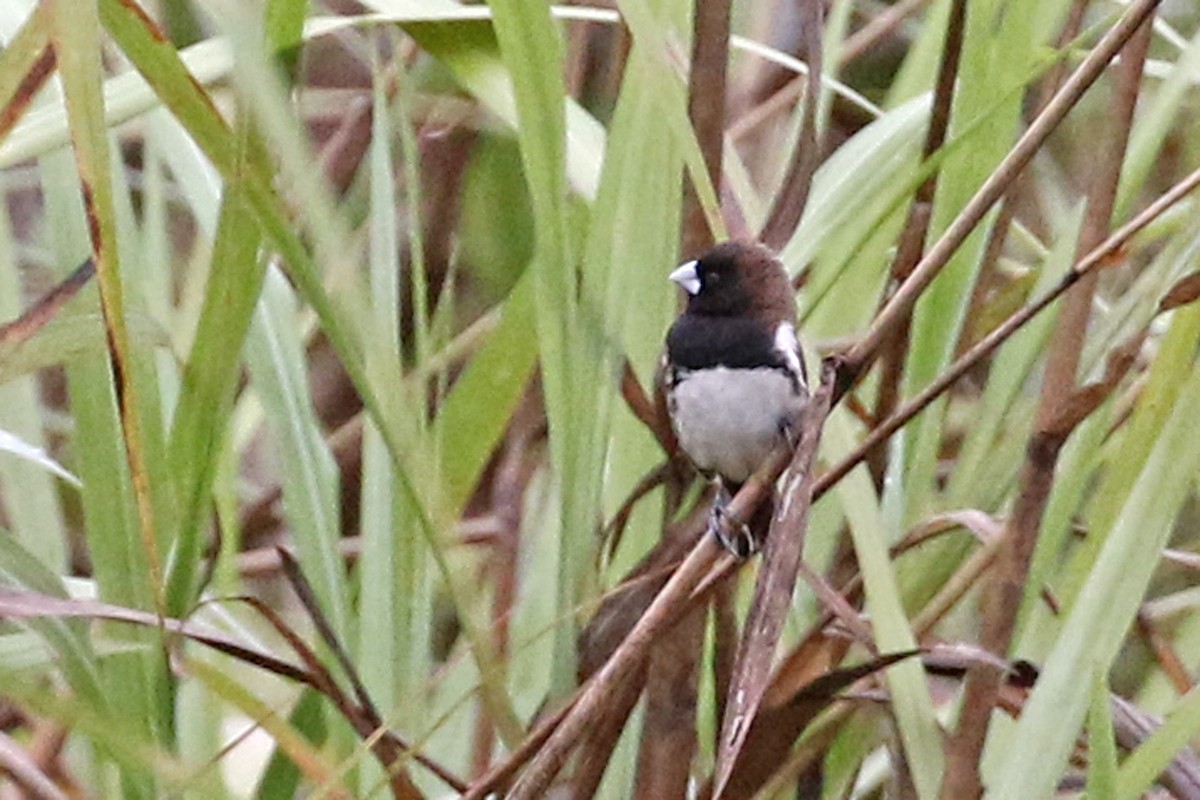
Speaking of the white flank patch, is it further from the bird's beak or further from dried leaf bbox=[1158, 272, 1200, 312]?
dried leaf bbox=[1158, 272, 1200, 312]

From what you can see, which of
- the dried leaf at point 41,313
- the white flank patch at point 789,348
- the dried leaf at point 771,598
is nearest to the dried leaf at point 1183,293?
the dried leaf at point 771,598

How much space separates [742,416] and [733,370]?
4 centimetres

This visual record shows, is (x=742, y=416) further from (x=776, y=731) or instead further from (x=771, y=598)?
(x=771, y=598)

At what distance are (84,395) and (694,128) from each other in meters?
0.32

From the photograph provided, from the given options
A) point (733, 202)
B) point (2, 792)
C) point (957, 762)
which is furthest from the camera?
point (2, 792)

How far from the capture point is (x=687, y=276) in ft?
2.98

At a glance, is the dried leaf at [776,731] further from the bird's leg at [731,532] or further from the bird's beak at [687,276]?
the bird's beak at [687,276]

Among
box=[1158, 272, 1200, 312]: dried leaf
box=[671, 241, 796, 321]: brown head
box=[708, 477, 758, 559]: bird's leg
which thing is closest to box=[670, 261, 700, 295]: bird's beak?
box=[671, 241, 796, 321]: brown head

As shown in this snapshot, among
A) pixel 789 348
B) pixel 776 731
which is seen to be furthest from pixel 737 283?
pixel 776 731

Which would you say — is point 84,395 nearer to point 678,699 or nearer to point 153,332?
point 153,332

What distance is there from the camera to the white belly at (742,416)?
1.03m

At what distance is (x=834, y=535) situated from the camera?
101 cm

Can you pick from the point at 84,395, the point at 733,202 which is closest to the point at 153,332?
the point at 84,395

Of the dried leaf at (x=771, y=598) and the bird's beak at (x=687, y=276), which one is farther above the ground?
the bird's beak at (x=687, y=276)
